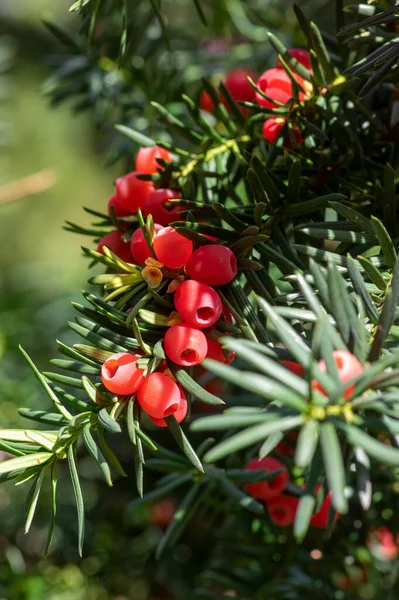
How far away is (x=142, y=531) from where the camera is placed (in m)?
0.75

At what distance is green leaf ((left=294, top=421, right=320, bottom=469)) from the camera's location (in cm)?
22

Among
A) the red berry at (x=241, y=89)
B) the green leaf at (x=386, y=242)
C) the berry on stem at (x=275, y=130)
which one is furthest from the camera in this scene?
the red berry at (x=241, y=89)

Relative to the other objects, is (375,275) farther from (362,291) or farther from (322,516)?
(322,516)

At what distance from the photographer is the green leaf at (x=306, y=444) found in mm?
Result: 217

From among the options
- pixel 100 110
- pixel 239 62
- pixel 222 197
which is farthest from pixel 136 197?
pixel 239 62

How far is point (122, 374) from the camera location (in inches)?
12.8

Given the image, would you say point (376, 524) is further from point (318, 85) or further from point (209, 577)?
point (318, 85)

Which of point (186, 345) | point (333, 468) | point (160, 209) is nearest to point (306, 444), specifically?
point (333, 468)

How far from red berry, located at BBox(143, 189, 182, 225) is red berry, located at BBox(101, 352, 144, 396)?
4.4 inches

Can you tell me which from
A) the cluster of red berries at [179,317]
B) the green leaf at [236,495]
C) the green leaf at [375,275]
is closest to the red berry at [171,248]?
the cluster of red berries at [179,317]

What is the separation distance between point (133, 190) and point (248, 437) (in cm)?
25

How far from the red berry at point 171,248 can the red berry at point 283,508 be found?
10.4 inches

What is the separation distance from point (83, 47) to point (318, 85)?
0.38 meters

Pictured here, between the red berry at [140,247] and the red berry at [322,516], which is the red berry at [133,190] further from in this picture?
the red berry at [322,516]
